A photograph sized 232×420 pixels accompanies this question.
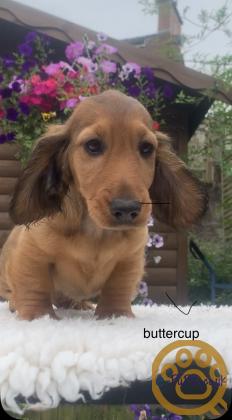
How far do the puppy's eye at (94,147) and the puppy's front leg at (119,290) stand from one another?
375mm

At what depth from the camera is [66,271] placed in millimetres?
1507

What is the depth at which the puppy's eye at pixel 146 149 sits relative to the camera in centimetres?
136

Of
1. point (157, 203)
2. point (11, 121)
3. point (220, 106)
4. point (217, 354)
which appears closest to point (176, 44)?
point (220, 106)

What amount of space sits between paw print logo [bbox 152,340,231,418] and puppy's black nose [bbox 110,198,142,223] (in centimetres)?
29

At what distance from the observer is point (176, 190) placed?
62.7 inches

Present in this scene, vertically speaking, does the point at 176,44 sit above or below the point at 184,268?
above

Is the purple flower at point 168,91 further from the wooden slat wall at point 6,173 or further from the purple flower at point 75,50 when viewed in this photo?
the wooden slat wall at point 6,173

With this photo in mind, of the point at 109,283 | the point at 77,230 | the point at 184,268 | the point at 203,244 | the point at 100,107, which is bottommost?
the point at 203,244

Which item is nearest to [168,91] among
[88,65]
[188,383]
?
[88,65]

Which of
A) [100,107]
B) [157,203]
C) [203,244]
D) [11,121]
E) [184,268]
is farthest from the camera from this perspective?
[203,244]

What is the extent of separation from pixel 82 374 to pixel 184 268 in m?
3.19

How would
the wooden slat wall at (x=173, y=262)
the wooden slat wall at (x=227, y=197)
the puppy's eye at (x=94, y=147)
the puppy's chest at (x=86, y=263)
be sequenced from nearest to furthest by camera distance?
1. the puppy's eye at (x=94, y=147)
2. the puppy's chest at (x=86, y=263)
3. the wooden slat wall at (x=173, y=262)
4. the wooden slat wall at (x=227, y=197)

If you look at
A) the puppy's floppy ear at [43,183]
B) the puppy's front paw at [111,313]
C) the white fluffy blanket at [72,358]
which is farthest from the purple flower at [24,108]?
the white fluffy blanket at [72,358]

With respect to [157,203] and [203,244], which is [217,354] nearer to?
[157,203]
